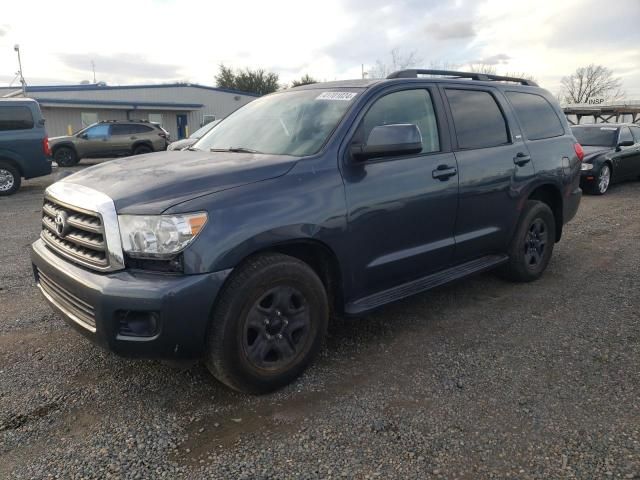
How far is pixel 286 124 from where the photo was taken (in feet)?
11.6

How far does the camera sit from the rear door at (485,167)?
153 inches

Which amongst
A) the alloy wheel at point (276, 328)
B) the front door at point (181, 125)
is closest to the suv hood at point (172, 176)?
the alloy wheel at point (276, 328)

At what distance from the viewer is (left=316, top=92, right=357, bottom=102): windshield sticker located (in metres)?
3.42

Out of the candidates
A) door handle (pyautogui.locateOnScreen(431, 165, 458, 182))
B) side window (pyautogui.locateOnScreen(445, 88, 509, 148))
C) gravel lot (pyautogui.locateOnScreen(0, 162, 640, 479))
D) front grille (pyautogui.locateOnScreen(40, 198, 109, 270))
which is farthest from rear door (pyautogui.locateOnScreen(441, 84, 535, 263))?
front grille (pyautogui.locateOnScreen(40, 198, 109, 270))

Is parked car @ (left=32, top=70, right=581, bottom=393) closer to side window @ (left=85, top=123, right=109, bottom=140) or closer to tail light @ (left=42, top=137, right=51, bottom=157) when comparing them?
tail light @ (left=42, top=137, right=51, bottom=157)

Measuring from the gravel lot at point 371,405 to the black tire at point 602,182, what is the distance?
7384 millimetres

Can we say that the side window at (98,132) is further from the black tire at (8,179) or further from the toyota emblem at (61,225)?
the toyota emblem at (61,225)

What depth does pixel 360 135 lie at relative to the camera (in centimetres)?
327

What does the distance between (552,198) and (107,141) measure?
17770mm

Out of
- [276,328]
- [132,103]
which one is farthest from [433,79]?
[132,103]

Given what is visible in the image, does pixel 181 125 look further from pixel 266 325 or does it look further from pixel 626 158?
pixel 266 325

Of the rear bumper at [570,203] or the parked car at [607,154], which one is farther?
the parked car at [607,154]

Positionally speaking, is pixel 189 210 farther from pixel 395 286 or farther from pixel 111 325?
pixel 395 286

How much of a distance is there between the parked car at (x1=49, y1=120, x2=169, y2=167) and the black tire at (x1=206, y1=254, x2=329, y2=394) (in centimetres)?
1767
